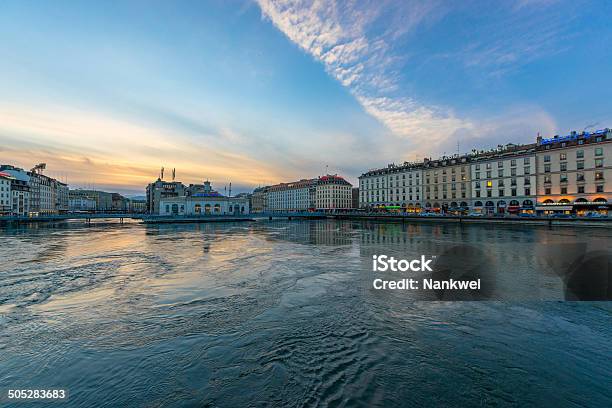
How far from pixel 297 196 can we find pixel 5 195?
429 feet

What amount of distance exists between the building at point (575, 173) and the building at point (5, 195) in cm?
16993

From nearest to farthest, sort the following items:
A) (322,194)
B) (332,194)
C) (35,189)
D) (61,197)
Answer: (35,189), (332,194), (322,194), (61,197)

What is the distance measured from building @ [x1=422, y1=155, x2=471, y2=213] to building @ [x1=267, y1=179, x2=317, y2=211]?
7509 cm

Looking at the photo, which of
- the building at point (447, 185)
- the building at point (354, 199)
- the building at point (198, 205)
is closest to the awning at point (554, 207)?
the building at point (447, 185)

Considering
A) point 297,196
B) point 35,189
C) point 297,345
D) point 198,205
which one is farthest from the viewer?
point 297,196

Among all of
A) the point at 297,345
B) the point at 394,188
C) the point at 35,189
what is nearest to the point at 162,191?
the point at 35,189

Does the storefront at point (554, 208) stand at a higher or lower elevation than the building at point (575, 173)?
lower

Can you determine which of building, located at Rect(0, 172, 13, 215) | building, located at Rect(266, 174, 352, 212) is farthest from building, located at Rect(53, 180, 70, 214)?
building, located at Rect(266, 174, 352, 212)

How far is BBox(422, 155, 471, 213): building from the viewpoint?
9044 centimetres

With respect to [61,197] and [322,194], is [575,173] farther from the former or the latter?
[61,197]

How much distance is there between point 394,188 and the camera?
114 meters

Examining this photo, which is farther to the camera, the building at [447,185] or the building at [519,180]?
the building at [447,185]

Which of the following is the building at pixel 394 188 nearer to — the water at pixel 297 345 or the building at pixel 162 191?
the water at pixel 297 345

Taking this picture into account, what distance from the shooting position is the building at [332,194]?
156500 mm
